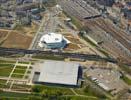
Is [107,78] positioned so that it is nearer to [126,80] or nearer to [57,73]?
[126,80]

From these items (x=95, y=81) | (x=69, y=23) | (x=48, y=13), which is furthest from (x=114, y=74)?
(x=48, y=13)

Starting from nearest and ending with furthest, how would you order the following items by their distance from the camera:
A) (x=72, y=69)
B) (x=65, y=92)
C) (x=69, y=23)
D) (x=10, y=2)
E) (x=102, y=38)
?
(x=65, y=92)
(x=72, y=69)
(x=102, y=38)
(x=69, y=23)
(x=10, y=2)

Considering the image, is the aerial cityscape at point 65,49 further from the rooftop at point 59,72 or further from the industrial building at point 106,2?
the industrial building at point 106,2

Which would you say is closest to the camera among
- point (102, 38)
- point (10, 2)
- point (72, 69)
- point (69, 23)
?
point (72, 69)

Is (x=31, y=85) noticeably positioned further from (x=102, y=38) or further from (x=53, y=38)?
(x=102, y=38)

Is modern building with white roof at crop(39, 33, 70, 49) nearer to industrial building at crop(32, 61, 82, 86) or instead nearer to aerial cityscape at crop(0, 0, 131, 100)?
aerial cityscape at crop(0, 0, 131, 100)

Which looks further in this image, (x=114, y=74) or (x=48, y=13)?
(x=48, y=13)
